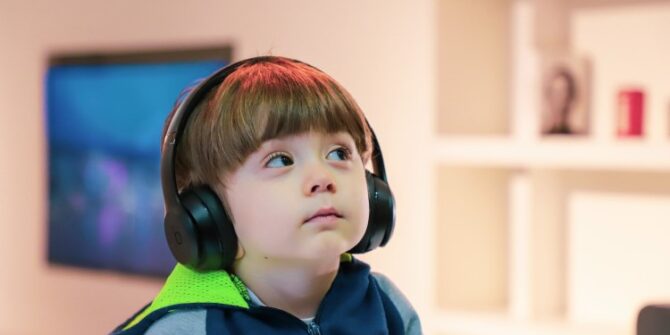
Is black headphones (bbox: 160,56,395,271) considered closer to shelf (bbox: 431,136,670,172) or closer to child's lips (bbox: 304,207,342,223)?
child's lips (bbox: 304,207,342,223)

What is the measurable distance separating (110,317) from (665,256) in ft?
5.85

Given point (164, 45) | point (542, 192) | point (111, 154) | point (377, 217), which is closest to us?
point (377, 217)

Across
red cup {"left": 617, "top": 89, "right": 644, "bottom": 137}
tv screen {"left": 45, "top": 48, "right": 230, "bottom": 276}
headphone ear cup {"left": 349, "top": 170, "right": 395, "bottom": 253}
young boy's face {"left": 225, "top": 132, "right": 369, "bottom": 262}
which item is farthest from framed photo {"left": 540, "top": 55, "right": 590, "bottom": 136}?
young boy's face {"left": 225, "top": 132, "right": 369, "bottom": 262}

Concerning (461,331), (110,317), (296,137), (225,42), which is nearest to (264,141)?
(296,137)

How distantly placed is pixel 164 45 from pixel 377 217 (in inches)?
82.5

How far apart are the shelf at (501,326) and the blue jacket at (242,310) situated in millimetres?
1178

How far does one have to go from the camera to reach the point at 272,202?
0.97 meters

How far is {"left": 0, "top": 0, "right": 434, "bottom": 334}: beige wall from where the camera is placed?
2.40 m

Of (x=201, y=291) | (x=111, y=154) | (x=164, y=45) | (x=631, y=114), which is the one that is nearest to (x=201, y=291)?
(x=201, y=291)

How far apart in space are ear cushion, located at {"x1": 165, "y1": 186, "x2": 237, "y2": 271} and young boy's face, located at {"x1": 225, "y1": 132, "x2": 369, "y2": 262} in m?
0.01

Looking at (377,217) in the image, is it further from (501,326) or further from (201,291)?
(501,326)

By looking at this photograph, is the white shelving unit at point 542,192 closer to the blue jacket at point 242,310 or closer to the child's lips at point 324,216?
the blue jacket at point 242,310

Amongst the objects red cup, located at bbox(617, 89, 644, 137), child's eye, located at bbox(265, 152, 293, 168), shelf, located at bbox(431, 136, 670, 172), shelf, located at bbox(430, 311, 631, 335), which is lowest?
shelf, located at bbox(430, 311, 631, 335)

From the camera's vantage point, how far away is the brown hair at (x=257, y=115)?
3.25 ft
